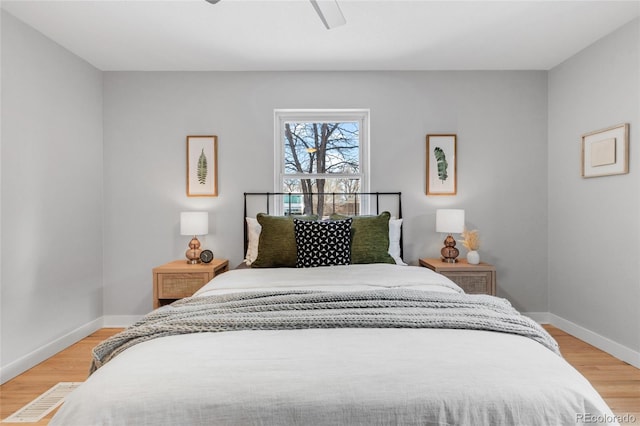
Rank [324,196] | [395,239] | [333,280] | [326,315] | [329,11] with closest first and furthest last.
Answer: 1. [326,315]
2. [329,11]
3. [333,280]
4. [395,239]
5. [324,196]

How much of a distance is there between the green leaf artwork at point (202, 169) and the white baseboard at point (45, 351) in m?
1.63

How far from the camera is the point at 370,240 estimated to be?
3.06 m

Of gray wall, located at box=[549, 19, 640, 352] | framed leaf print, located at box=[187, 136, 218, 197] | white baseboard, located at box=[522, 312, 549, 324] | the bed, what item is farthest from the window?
the bed

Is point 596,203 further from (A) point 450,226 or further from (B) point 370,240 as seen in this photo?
(B) point 370,240

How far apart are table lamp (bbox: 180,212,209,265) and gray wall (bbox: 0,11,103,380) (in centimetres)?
91

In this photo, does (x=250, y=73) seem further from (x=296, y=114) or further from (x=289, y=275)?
(x=289, y=275)

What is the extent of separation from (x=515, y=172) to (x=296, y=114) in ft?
7.27

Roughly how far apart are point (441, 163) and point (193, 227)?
2383 millimetres

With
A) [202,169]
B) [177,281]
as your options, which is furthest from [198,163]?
[177,281]

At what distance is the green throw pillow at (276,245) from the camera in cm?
300

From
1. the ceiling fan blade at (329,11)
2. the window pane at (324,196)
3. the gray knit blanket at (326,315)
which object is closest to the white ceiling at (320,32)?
the ceiling fan blade at (329,11)

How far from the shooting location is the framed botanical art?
2.84m

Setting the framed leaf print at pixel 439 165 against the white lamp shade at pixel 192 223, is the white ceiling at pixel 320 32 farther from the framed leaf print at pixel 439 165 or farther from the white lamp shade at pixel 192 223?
the white lamp shade at pixel 192 223

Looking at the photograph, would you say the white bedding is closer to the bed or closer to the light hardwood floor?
the bed
